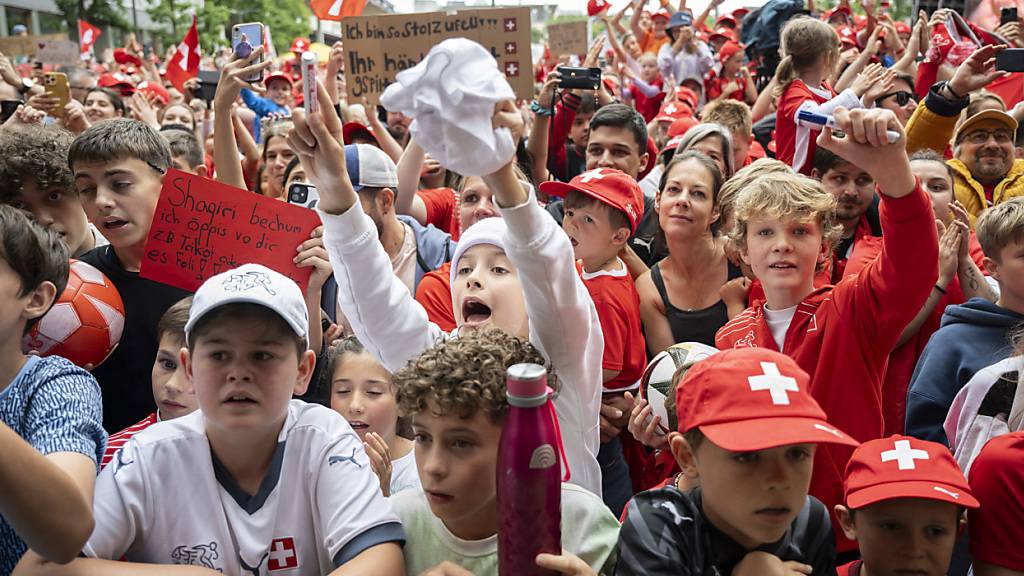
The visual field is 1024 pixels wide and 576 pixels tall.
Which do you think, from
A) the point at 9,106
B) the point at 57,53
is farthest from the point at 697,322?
the point at 57,53

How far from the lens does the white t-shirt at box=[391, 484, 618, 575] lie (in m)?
2.04

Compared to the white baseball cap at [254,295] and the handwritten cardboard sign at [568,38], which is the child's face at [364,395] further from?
the handwritten cardboard sign at [568,38]

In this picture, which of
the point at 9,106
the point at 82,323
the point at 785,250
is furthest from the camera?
the point at 9,106

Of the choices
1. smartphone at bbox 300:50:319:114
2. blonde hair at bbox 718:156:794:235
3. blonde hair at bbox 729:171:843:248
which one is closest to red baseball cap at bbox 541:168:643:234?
blonde hair at bbox 718:156:794:235

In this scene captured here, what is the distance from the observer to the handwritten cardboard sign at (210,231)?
3123 millimetres

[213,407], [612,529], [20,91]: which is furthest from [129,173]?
[20,91]

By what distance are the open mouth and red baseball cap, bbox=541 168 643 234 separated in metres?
0.80

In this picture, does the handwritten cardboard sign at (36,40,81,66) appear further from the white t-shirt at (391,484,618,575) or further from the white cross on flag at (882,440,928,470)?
the white cross on flag at (882,440,928,470)

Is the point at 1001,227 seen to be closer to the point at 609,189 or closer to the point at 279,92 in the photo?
the point at 609,189

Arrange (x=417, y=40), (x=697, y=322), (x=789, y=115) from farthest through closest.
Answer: (x=789, y=115)
(x=417, y=40)
(x=697, y=322)

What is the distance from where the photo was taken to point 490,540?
2.05 metres

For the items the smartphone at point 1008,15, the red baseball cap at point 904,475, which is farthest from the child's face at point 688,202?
the smartphone at point 1008,15

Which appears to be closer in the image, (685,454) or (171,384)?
(685,454)

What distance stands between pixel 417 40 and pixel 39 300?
122 inches
